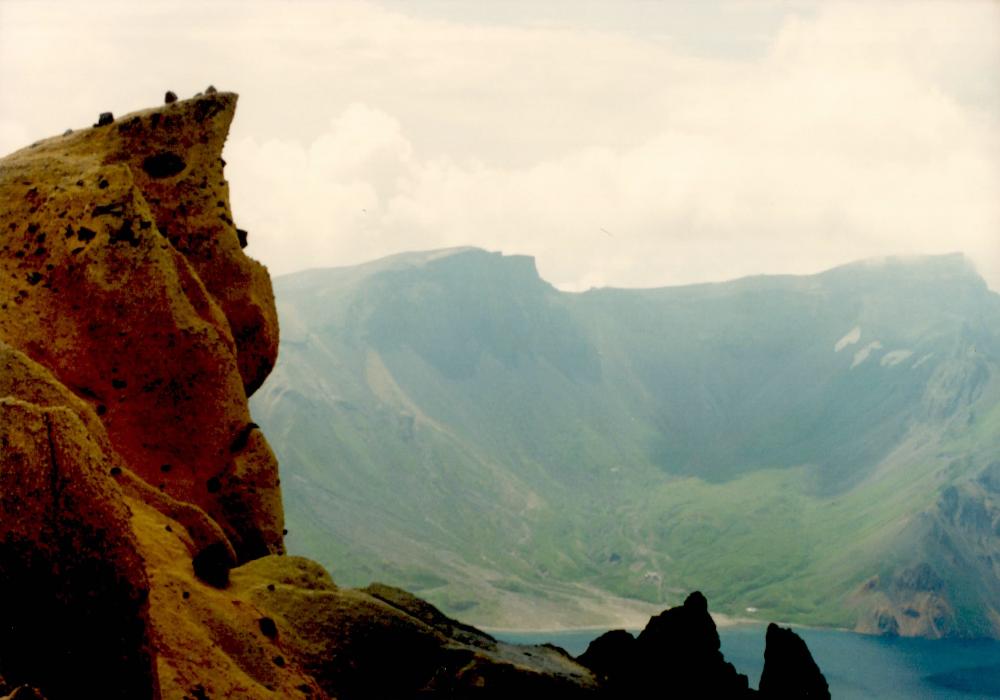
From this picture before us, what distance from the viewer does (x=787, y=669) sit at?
65188mm

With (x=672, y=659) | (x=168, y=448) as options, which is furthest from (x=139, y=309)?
(x=672, y=659)

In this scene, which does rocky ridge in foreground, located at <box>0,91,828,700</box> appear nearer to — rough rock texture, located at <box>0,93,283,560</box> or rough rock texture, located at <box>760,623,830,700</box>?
rough rock texture, located at <box>0,93,283,560</box>

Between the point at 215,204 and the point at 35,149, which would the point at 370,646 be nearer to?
the point at 215,204

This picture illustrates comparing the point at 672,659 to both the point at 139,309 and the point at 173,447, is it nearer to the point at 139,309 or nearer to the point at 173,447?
the point at 173,447

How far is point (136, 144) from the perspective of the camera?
6462 cm

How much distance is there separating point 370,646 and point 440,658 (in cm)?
329

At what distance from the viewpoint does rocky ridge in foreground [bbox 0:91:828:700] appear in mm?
33875

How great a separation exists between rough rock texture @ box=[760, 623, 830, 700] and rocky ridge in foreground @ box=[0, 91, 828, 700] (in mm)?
3089

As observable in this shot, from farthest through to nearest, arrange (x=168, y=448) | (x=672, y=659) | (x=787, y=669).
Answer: (x=787, y=669) < (x=672, y=659) < (x=168, y=448)

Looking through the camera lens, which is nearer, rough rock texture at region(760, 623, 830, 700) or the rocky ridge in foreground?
the rocky ridge in foreground

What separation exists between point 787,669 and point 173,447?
3384 cm

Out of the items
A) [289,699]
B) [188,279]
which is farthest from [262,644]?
[188,279]

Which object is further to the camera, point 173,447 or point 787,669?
point 787,669

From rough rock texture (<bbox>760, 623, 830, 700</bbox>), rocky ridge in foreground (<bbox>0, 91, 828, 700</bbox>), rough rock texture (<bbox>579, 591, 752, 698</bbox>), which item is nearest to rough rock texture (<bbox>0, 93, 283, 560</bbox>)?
rocky ridge in foreground (<bbox>0, 91, 828, 700</bbox>)
